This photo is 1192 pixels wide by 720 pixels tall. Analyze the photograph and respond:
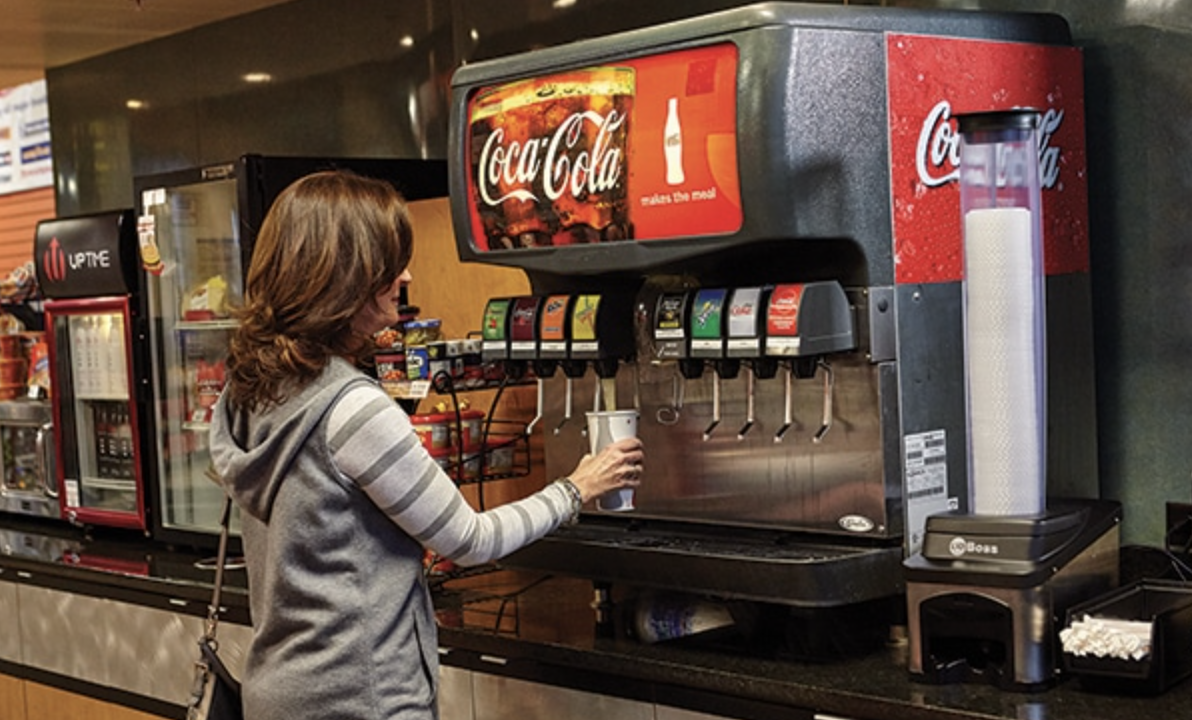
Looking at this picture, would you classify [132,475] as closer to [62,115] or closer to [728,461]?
[62,115]

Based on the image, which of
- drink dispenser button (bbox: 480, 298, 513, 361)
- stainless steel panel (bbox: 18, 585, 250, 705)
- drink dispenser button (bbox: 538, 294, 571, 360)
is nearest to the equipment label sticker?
drink dispenser button (bbox: 538, 294, 571, 360)

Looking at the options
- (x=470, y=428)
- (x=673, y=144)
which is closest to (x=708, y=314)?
(x=673, y=144)

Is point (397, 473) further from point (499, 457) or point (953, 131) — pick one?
point (499, 457)

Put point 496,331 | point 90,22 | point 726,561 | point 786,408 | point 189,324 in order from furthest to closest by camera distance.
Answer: point 90,22, point 189,324, point 496,331, point 786,408, point 726,561

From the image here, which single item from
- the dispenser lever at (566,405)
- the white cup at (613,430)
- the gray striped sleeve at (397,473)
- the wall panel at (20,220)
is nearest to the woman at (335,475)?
the gray striped sleeve at (397,473)

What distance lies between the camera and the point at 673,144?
305cm

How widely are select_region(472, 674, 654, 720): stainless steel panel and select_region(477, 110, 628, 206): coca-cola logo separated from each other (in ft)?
3.24

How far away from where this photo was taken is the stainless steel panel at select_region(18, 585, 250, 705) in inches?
181

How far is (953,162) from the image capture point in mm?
3082

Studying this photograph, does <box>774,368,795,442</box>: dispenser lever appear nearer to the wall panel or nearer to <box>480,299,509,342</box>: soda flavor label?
<box>480,299,509,342</box>: soda flavor label

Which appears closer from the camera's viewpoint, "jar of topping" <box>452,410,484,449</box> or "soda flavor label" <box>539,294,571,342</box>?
"soda flavor label" <box>539,294,571,342</box>

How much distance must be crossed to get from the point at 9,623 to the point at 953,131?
3697mm

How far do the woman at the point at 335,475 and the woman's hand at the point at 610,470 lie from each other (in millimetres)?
265

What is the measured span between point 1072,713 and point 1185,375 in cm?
102
